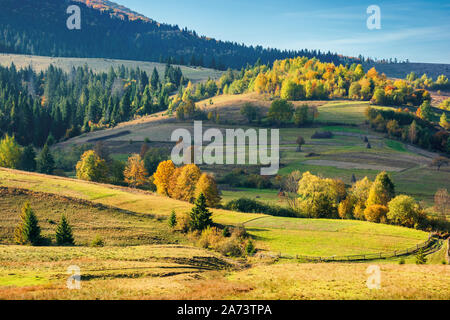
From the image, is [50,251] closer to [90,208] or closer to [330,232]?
[90,208]

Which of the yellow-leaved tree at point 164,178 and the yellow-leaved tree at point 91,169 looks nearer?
the yellow-leaved tree at point 164,178

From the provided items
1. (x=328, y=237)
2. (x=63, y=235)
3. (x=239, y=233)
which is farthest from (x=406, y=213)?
(x=63, y=235)

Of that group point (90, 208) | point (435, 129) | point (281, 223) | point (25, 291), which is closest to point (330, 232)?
point (281, 223)

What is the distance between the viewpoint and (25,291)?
2509cm

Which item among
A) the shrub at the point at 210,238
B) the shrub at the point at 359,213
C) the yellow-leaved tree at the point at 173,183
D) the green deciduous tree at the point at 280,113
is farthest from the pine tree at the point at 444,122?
the shrub at the point at 210,238

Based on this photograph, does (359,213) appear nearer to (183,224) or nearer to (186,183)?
(186,183)

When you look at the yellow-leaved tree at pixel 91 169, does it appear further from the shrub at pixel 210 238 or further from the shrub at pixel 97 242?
the shrub at pixel 97 242

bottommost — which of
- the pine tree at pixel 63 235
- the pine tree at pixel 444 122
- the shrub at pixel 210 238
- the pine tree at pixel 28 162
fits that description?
the shrub at pixel 210 238

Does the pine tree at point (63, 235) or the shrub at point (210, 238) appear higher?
the pine tree at point (63, 235)

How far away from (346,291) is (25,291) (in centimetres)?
2181

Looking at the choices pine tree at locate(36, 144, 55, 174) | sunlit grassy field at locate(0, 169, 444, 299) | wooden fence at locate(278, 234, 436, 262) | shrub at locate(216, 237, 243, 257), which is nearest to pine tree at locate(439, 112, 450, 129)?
sunlit grassy field at locate(0, 169, 444, 299)

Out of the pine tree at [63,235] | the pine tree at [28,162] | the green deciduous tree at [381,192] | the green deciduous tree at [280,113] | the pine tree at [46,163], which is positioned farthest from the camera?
the green deciduous tree at [280,113]

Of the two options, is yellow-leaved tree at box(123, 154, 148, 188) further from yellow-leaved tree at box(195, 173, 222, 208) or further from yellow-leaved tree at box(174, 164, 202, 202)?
yellow-leaved tree at box(195, 173, 222, 208)

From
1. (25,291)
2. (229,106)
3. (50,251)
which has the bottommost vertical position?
(50,251)
